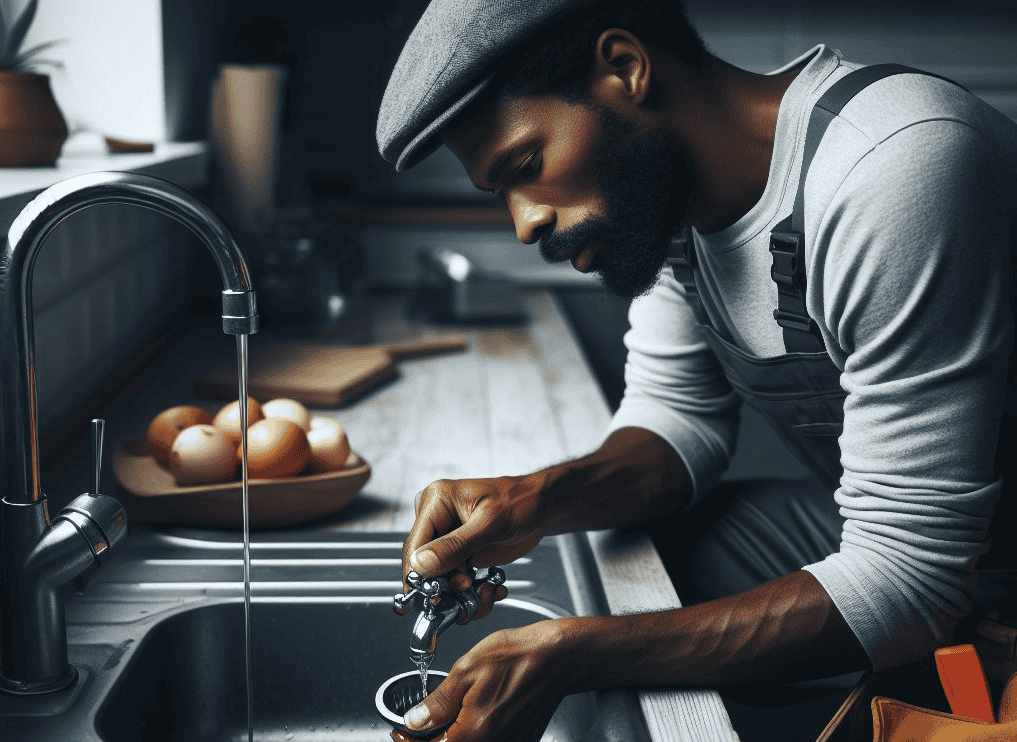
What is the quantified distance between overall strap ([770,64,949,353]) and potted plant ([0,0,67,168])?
0.93 metres

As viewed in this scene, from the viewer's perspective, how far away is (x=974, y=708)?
2.84ft

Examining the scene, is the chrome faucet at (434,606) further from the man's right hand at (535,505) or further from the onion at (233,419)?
the onion at (233,419)

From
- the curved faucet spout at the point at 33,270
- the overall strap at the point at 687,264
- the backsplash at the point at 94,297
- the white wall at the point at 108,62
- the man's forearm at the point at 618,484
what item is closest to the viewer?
the curved faucet spout at the point at 33,270

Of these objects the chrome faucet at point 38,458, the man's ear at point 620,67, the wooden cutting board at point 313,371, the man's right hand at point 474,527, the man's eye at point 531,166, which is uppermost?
the man's ear at point 620,67

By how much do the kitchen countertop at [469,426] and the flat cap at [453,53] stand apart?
0.46m

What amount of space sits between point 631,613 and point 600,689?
0.31ft

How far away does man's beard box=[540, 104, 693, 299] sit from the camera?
1.03 meters

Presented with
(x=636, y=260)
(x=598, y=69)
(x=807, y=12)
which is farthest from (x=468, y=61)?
(x=807, y=12)

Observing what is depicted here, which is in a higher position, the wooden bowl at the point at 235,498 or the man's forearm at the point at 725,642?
the man's forearm at the point at 725,642

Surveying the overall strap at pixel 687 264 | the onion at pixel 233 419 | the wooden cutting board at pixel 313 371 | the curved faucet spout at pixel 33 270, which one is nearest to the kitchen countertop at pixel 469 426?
the wooden cutting board at pixel 313 371

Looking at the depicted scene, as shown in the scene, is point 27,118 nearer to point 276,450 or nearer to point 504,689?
point 276,450

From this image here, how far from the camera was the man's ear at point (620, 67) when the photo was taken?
1006mm

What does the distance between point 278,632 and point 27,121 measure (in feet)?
2.47

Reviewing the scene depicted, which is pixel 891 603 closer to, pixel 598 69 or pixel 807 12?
pixel 598 69
